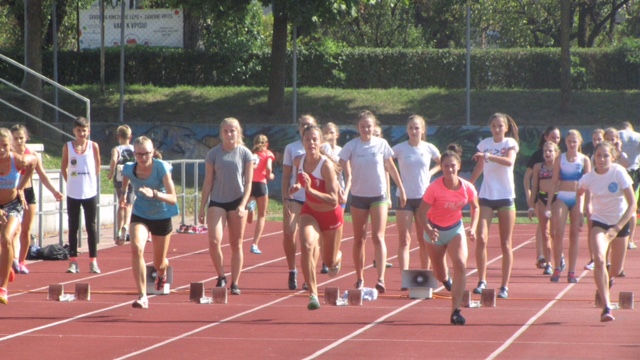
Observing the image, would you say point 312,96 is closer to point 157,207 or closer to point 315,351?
point 157,207

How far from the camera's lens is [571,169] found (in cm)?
1307

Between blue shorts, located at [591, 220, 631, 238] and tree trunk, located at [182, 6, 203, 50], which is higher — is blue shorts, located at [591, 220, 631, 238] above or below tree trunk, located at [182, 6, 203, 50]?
below

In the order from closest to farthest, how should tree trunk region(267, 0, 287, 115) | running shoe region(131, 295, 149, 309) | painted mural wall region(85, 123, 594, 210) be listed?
running shoe region(131, 295, 149, 309) → painted mural wall region(85, 123, 594, 210) → tree trunk region(267, 0, 287, 115)

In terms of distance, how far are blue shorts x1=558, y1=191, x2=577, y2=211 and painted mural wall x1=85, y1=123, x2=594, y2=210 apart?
13.8m

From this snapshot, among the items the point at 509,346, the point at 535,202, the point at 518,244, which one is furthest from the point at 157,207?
the point at 518,244

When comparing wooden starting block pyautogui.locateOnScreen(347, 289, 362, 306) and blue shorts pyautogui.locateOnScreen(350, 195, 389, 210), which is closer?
wooden starting block pyautogui.locateOnScreen(347, 289, 362, 306)

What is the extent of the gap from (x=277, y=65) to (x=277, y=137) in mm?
2423

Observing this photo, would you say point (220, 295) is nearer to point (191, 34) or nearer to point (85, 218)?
point (85, 218)

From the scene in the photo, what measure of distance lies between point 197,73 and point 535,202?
22.7 meters

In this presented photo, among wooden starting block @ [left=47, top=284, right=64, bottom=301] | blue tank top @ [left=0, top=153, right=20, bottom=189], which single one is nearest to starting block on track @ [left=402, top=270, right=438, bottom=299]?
wooden starting block @ [left=47, top=284, right=64, bottom=301]

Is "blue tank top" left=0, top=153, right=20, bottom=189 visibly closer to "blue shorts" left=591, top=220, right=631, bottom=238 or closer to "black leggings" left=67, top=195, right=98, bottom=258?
"black leggings" left=67, top=195, right=98, bottom=258

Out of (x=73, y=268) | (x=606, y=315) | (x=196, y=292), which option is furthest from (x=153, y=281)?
(x=606, y=315)

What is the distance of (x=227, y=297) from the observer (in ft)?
38.3

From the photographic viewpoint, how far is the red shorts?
35.1 feet
